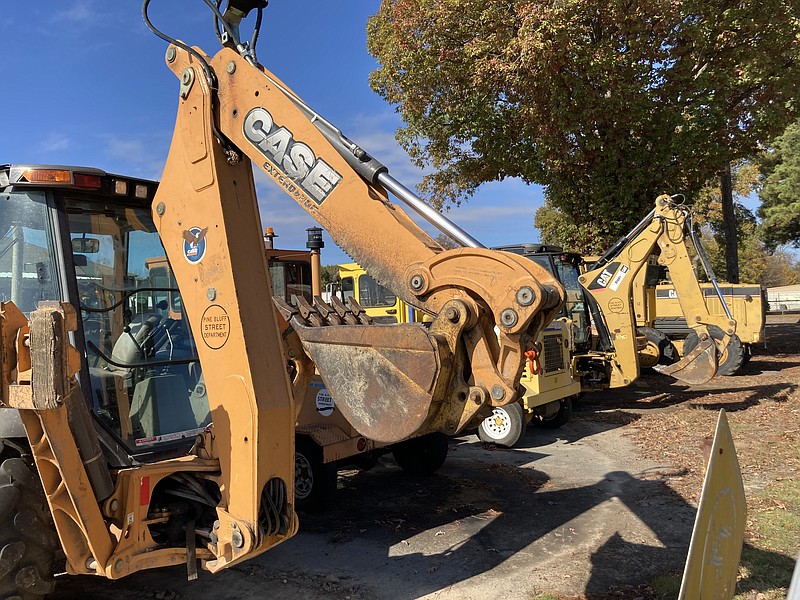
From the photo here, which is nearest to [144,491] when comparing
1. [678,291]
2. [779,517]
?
[779,517]

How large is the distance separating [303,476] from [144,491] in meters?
2.43

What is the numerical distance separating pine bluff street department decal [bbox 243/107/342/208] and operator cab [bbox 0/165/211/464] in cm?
106

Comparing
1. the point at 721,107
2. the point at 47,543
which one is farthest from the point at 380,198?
the point at 721,107

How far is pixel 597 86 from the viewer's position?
12352mm

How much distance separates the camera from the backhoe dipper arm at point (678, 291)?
10.4 meters

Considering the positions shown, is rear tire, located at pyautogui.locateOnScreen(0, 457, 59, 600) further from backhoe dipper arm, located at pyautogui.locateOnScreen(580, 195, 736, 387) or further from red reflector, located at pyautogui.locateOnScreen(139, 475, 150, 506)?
backhoe dipper arm, located at pyautogui.locateOnScreen(580, 195, 736, 387)

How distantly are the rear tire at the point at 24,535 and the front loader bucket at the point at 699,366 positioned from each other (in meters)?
9.71

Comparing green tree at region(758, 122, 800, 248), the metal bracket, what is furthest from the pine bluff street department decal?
green tree at region(758, 122, 800, 248)

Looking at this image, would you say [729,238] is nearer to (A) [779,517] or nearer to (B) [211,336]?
(A) [779,517]

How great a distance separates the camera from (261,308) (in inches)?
132

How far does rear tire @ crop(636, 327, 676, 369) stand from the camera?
41.3 ft

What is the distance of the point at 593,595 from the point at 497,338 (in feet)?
7.73

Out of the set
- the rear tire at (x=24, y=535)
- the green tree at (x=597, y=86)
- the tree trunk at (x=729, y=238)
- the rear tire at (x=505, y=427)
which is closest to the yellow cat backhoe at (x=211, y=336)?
the rear tire at (x=24, y=535)

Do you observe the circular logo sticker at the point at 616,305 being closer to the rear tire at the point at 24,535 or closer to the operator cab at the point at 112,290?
the operator cab at the point at 112,290
